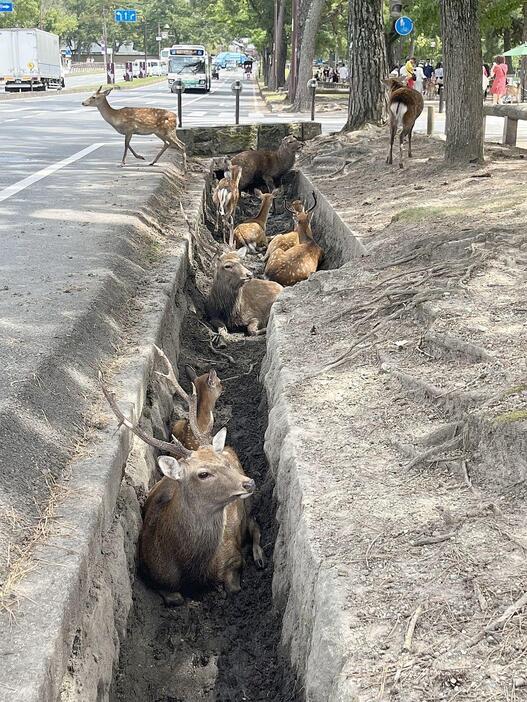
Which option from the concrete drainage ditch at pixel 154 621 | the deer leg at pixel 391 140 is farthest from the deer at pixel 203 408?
the deer leg at pixel 391 140

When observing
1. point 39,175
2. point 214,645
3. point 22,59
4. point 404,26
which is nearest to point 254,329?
point 214,645

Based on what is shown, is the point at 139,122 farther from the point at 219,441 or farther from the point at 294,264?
the point at 219,441

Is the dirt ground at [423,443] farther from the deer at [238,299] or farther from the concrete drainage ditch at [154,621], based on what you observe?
the deer at [238,299]

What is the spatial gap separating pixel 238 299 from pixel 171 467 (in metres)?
4.49

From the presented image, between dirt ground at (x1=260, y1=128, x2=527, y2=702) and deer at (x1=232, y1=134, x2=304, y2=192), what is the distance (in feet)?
25.2

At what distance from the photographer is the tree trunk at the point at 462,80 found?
11.4 meters

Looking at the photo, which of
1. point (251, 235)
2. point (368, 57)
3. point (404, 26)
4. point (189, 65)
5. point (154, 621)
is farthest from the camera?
point (189, 65)

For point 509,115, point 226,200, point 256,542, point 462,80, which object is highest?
point 462,80

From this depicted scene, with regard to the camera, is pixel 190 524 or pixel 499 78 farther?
pixel 499 78

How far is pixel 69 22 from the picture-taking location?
9056 cm

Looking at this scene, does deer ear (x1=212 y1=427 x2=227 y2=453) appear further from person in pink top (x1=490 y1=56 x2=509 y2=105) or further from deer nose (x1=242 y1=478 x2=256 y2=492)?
person in pink top (x1=490 y1=56 x2=509 y2=105)

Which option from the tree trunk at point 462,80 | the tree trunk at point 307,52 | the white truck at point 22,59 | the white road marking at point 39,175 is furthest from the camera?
the white truck at point 22,59

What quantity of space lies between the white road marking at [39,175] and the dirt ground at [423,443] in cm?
512

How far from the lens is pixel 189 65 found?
49.8 m
